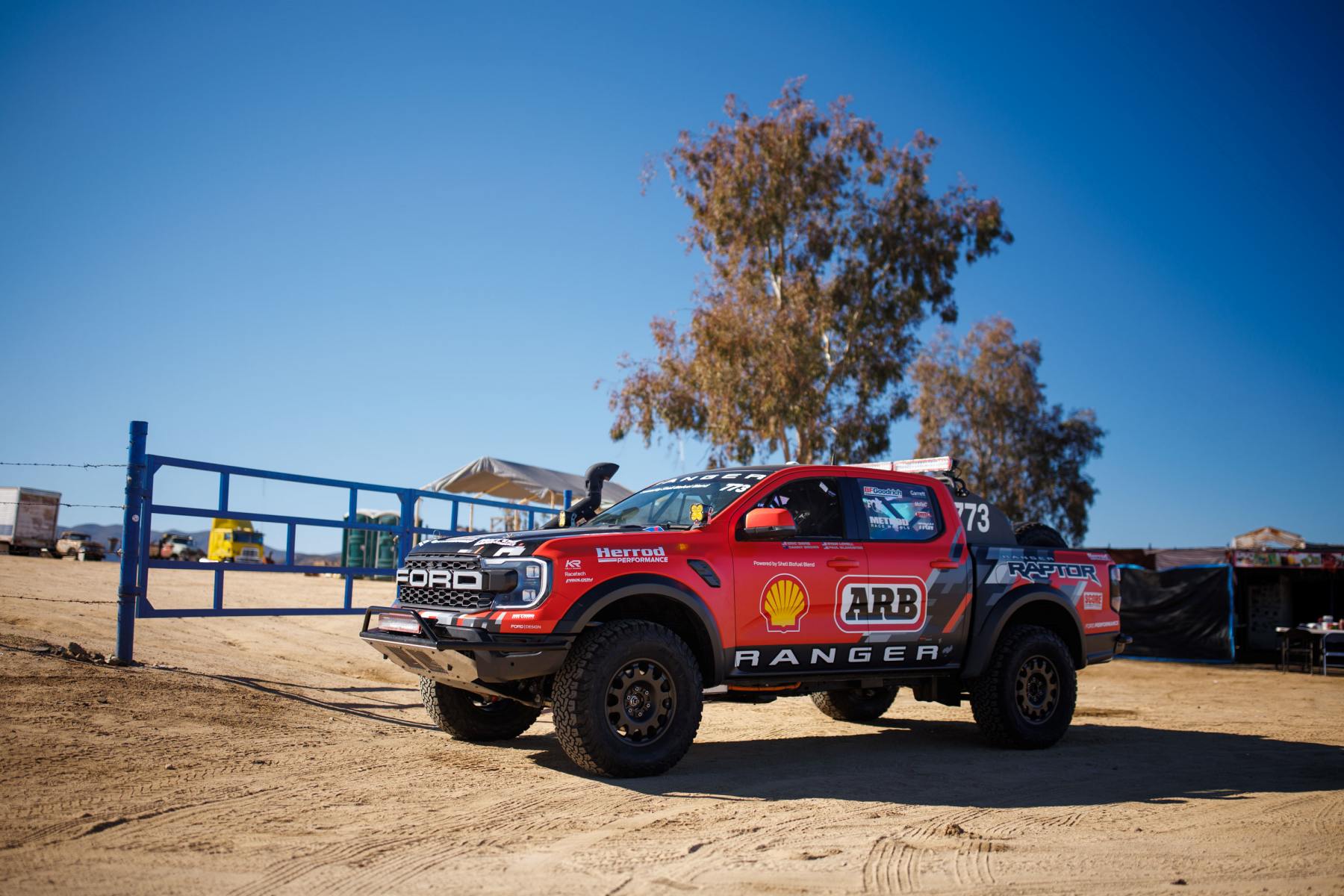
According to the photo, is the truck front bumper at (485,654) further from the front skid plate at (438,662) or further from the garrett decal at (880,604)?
the garrett decal at (880,604)

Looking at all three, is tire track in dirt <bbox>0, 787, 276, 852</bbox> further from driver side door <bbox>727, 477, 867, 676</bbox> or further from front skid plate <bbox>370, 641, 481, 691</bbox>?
driver side door <bbox>727, 477, 867, 676</bbox>

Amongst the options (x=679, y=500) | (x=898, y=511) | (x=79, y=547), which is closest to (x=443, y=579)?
(x=679, y=500)

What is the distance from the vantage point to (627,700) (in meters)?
6.13

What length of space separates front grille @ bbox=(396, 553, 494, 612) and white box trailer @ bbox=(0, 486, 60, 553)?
33741 millimetres

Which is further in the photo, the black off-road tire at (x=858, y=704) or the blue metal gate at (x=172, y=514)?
the black off-road tire at (x=858, y=704)

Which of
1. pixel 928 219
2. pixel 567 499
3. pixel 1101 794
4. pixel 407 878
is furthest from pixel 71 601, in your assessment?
pixel 928 219

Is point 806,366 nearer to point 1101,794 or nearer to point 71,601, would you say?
point 71,601

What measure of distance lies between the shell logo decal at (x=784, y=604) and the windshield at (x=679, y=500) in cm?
61

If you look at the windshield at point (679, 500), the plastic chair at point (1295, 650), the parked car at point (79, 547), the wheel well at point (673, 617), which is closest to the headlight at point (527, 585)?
the wheel well at point (673, 617)

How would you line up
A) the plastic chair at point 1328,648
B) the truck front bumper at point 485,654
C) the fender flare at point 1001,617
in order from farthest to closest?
1. the plastic chair at point 1328,648
2. the fender flare at point 1001,617
3. the truck front bumper at point 485,654

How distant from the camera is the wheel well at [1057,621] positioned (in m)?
8.48

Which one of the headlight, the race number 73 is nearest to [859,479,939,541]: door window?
the race number 73

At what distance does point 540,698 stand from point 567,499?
377 inches

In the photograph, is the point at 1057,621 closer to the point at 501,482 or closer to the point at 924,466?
the point at 924,466
